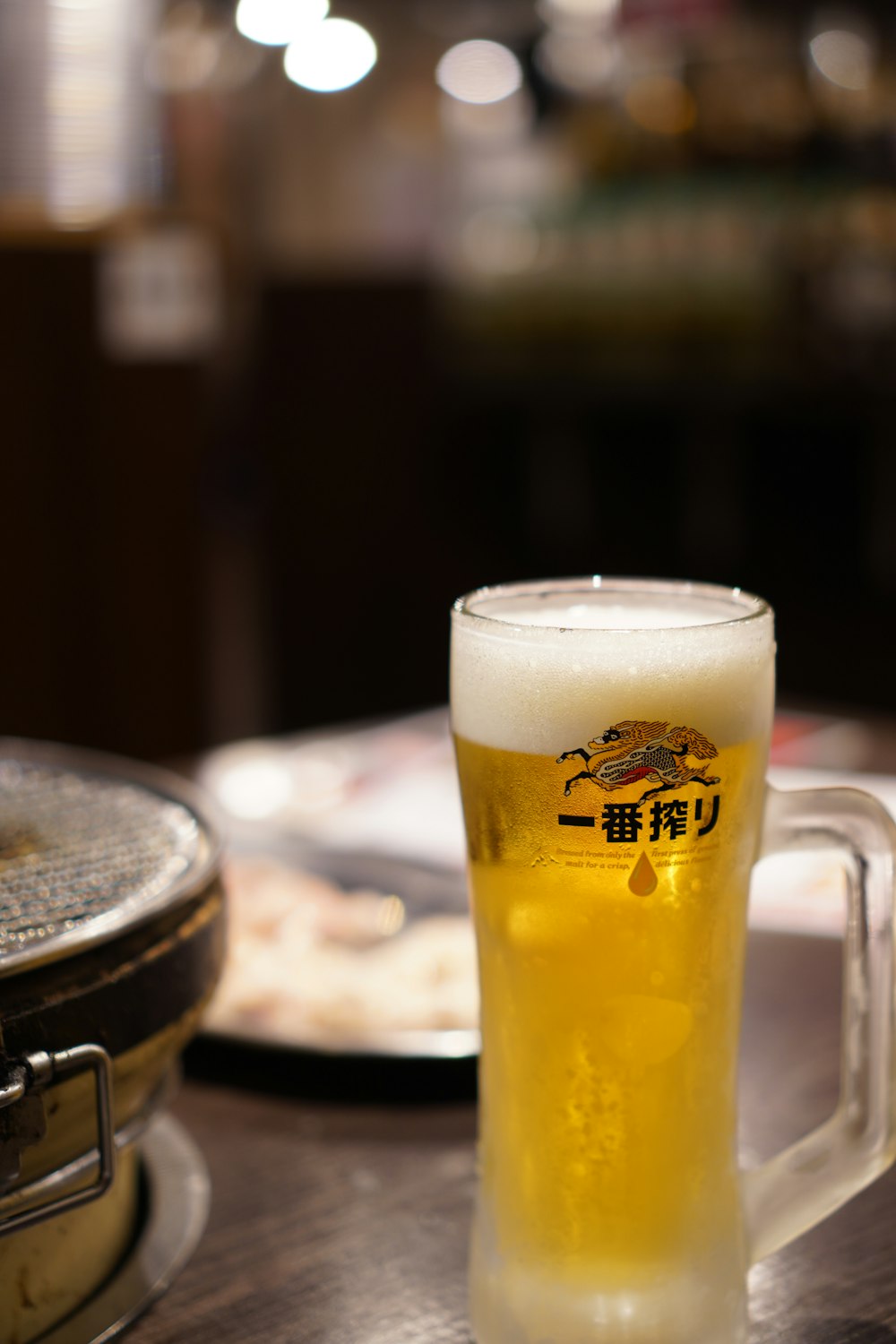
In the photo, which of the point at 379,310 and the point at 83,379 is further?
the point at 379,310

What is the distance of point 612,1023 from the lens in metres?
0.76

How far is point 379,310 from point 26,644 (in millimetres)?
1656

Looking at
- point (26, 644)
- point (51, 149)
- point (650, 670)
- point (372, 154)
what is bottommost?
point (26, 644)

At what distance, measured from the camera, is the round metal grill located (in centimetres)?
79

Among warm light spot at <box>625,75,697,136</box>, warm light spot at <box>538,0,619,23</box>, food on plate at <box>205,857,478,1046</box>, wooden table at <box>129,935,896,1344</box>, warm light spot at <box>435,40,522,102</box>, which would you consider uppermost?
warm light spot at <box>538,0,619,23</box>

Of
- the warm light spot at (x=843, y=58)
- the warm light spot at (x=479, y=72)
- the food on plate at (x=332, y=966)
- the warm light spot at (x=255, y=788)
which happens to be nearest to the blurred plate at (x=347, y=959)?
the food on plate at (x=332, y=966)

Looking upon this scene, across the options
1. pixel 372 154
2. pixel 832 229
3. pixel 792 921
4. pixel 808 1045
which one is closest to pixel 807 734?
pixel 792 921

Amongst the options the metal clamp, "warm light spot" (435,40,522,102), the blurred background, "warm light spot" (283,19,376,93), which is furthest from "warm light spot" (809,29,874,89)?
the metal clamp

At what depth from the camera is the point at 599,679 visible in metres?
0.74

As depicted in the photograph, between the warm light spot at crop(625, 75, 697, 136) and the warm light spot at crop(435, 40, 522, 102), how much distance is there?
48 centimetres

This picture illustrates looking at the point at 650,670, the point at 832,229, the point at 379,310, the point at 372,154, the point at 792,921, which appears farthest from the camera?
the point at 372,154

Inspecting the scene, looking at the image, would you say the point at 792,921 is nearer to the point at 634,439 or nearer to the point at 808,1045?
the point at 808,1045

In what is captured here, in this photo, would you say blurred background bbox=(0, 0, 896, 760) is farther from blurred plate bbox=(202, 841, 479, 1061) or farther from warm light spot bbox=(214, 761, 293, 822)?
blurred plate bbox=(202, 841, 479, 1061)

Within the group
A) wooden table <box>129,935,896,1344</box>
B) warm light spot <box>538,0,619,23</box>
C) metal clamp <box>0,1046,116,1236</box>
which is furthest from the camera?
warm light spot <box>538,0,619,23</box>
